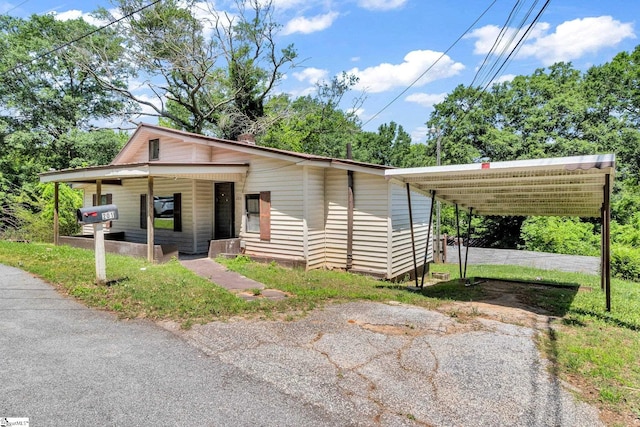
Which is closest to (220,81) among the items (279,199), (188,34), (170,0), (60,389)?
(188,34)

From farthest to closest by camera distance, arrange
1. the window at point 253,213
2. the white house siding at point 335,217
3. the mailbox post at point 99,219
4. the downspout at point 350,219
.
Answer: the window at point 253,213 < the white house siding at point 335,217 < the downspout at point 350,219 < the mailbox post at point 99,219

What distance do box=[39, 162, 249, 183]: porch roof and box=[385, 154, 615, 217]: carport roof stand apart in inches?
225

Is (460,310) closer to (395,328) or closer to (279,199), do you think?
(395,328)

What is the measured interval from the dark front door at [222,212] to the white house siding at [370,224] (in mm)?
4424

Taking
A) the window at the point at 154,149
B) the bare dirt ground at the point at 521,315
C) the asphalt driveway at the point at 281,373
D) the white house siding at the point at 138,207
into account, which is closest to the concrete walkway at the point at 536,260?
the bare dirt ground at the point at 521,315

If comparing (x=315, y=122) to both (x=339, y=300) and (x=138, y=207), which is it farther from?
(x=339, y=300)

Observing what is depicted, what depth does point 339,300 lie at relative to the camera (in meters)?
6.50

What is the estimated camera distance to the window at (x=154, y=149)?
1356 centimetres

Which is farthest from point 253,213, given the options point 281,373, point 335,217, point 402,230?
point 281,373

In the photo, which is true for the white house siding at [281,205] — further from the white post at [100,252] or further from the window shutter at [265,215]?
the white post at [100,252]

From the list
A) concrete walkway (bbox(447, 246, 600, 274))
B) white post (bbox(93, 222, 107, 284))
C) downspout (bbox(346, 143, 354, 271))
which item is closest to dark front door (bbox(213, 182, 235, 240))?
downspout (bbox(346, 143, 354, 271))

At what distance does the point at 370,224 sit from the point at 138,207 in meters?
9.41

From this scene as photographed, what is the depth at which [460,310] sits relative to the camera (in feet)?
19.5

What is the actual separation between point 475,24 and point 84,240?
1414cm
